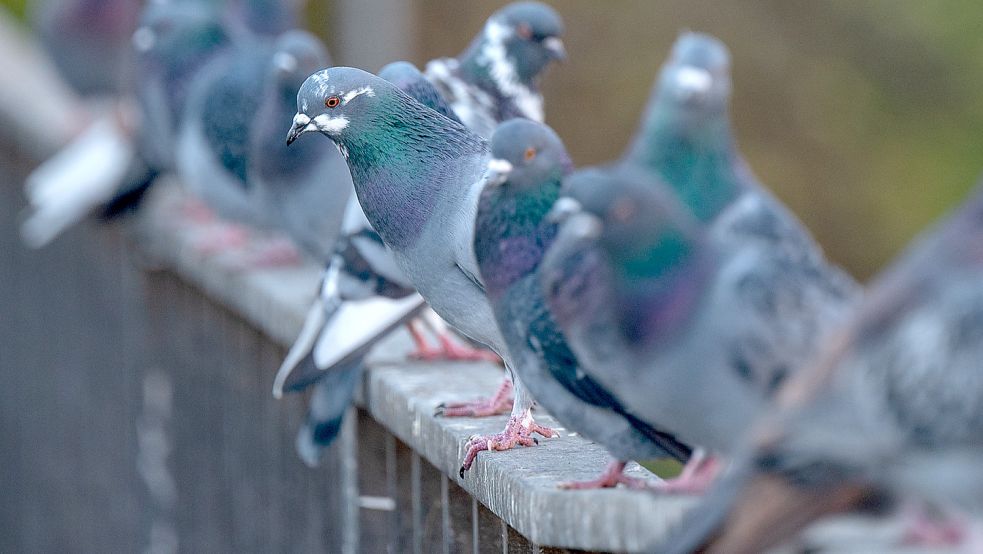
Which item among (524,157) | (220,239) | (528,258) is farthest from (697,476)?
(220,239)

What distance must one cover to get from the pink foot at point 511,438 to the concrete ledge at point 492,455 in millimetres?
35

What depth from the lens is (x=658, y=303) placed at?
240cm

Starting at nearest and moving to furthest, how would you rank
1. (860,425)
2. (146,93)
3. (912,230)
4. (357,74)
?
(860,425) → (357,74) → (146,93) → (912,230)

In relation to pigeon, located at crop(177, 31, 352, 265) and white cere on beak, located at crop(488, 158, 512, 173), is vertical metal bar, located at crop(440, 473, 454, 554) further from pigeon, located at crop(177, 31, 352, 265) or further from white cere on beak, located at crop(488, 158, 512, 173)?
pigeon, located at crop(177, 31, 352, 265)

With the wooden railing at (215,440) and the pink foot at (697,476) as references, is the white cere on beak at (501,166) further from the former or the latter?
the pink foot at (697,476)

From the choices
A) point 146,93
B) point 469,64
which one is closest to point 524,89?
point 469,64

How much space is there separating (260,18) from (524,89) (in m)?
4.32

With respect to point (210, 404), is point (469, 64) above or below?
above

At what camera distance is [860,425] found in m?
2.15

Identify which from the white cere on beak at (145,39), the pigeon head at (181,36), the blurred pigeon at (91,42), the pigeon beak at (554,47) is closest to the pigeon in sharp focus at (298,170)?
the pigeon beak at (554,47)

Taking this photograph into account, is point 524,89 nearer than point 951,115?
Yes

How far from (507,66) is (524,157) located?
6.54ft

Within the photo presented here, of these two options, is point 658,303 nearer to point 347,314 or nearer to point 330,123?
point 330,123

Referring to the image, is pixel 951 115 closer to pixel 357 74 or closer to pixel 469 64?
pixel 469 64
